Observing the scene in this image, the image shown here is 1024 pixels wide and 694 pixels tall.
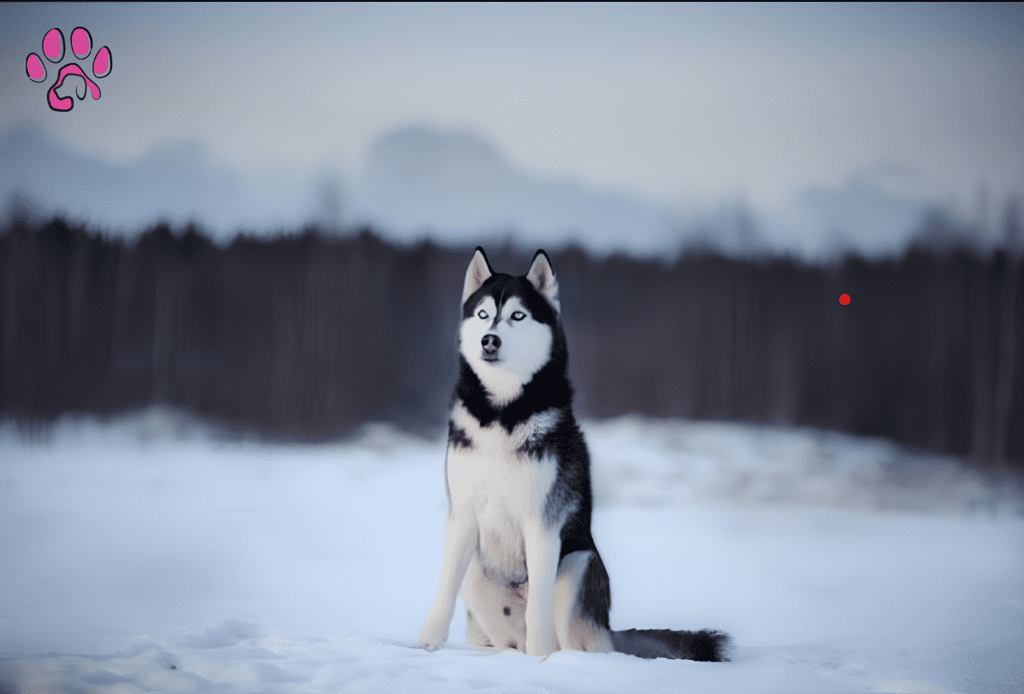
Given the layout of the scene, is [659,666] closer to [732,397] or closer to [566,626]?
[566,626]

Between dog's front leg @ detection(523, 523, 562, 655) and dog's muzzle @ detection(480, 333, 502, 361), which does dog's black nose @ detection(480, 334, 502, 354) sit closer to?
dog's muzzle @ detection(480, 333, 502, 361)

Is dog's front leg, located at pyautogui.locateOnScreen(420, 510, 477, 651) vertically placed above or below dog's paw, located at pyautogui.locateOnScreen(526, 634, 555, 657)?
above

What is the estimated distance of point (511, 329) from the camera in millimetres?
2902

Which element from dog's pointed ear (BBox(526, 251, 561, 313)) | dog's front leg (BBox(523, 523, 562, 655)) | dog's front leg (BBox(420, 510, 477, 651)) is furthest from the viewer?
dog's pointed ear (BBox(526, 251, 561, 313))

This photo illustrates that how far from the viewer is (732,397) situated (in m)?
6.87

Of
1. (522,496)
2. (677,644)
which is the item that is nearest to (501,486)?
(522,496)

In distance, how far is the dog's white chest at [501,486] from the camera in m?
2.84

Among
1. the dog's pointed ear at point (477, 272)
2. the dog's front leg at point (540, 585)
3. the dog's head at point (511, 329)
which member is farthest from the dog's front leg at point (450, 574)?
the dog's pointed ear at point (477, 272)

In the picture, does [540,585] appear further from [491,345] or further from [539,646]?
[491,345]

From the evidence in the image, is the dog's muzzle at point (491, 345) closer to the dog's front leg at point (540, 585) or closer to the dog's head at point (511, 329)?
the dog's head at point (511, 329)

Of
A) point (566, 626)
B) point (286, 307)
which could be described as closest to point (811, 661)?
point (566, 626)

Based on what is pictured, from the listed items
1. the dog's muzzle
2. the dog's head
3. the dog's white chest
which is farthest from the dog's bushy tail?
the dog's muzzle

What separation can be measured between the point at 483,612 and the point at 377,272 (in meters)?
4.64

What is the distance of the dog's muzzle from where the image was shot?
286 centimetres
